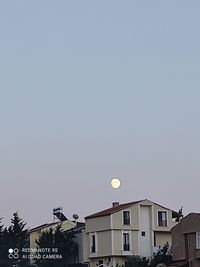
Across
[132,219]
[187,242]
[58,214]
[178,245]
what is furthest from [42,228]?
[187,242]

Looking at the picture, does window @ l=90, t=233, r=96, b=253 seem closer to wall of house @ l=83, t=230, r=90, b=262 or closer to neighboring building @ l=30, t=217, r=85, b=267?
wall of house @ l=83, t=230, r=90, b=262

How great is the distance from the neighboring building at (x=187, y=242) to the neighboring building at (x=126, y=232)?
8863mm

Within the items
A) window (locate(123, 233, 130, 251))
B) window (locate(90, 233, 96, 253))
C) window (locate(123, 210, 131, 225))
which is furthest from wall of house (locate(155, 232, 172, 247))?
window (locate(90, 233, 96, 253))

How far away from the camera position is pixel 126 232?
87500 mm

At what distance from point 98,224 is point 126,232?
318 cm

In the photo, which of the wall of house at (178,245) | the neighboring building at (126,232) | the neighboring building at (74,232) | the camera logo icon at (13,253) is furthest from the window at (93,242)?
the wall of house at (178,245)

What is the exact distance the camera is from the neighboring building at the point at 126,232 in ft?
284

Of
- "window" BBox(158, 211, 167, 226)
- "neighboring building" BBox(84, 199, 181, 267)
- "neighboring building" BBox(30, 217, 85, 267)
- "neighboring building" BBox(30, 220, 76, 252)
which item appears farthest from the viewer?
"neighboring building" BBox(30, 220, 76, 252)

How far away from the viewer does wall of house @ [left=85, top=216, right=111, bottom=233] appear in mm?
86725

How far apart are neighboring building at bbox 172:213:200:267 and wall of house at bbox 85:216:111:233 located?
9541 mm

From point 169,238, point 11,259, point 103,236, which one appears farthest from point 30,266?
point 169,238

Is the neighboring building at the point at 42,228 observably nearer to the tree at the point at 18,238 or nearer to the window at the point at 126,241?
the tree at the point at 18,238

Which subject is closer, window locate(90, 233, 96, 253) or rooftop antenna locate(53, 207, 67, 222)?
window locate(90, 233, 96, 253)

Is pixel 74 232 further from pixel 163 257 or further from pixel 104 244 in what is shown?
pixel 163 257
